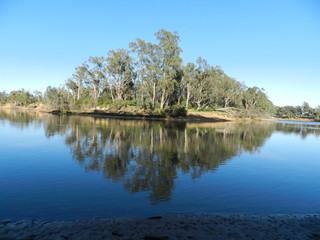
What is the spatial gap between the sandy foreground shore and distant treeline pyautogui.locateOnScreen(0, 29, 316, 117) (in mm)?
49027

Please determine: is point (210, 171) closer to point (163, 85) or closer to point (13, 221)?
point (13, 221)

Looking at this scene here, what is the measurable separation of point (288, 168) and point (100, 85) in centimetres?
7461

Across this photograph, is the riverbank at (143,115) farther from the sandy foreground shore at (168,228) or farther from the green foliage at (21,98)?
the sandy foreground shore at (168,228)

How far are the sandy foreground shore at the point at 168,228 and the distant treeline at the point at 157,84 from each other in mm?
49027

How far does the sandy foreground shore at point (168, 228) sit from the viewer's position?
525cm

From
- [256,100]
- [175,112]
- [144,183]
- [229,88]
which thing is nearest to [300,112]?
[256,100]

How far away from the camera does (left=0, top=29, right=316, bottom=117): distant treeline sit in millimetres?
57094

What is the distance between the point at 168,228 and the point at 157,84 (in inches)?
2200

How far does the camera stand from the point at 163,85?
5494 cm

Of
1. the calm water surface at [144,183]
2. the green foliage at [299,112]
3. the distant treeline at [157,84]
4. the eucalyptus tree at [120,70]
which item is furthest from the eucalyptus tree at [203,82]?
the green foliage at [299,112]

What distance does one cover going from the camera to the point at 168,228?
5.70m

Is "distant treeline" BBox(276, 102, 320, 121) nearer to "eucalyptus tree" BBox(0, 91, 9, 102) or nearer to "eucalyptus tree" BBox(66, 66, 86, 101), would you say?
"eucalyptus tree" BBox(66, 66, 86, 101)

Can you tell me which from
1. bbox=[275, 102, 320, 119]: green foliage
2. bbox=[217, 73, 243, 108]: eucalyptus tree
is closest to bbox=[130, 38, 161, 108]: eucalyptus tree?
bbox=[217, 73, 243, 108]: eucalyptus tree

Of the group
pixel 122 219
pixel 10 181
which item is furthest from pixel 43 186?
pixel 122 219
